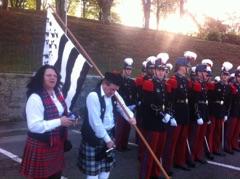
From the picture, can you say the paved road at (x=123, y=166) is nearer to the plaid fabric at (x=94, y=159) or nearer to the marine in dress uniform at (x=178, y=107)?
the marine in dress uniform at (x=178, y=107)

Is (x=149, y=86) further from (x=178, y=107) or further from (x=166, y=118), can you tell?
(x=178, y=107)

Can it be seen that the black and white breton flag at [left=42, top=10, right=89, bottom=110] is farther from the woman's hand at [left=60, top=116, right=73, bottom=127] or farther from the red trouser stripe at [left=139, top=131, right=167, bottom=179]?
the red trouser stripe at [left=139, top=131, right=167, bottom=179]

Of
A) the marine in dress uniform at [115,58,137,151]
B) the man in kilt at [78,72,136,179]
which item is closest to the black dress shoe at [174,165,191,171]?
the marine in dress uniform at [115,58,137,151]

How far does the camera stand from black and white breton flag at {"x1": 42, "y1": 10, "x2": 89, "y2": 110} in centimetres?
502

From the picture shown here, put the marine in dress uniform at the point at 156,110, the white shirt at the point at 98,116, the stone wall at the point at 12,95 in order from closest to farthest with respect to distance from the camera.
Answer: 1. the white shirt at the point at 98,116
2. the marine in dress uniform at the point at 156,110
3. the stone wall at the point at 12,95

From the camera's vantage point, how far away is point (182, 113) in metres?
7.23

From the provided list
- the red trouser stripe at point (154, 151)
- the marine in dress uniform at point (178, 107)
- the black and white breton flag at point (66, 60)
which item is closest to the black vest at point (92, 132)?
the black and white breton flag at point (66, 60)

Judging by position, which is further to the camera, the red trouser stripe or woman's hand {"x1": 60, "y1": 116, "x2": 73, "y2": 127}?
the red trouser stripe

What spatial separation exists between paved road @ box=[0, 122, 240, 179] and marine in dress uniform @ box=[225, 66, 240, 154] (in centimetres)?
30

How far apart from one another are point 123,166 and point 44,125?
3.38 metres

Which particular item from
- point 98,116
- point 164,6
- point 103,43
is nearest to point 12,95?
point 98,116

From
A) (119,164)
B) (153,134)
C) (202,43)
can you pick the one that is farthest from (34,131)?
(202,43)

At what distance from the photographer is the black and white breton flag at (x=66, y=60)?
5016mm

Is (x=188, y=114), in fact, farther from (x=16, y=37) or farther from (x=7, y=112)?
(x=16, y=37)
